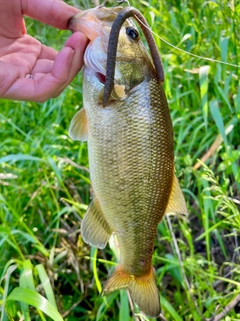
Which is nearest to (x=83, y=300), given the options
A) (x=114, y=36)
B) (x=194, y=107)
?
(x=194, y=107)

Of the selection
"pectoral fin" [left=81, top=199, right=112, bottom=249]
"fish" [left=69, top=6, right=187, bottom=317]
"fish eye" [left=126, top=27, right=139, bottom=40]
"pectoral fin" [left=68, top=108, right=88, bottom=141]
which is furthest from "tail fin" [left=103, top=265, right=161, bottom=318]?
"fish eye" [left=126, top=27, right=139, bottom=40]

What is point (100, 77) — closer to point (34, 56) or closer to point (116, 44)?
point (116, 44)

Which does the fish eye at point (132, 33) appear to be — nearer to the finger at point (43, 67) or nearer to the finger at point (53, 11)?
the finger at point (53, 11)

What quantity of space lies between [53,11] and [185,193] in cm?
112

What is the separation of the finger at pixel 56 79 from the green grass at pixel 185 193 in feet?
1.66

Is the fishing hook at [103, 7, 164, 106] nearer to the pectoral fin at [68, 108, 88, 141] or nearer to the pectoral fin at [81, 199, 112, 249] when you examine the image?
the pectoral fin at [68, 108, 88, 141]

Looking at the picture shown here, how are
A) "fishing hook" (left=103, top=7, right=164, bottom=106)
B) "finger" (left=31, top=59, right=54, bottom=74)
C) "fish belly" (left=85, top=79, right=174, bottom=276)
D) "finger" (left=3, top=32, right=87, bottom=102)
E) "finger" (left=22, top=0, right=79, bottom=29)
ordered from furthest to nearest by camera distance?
1. "finger" (left=31, top=59, right=54, bottom=74)
2. "finger" (left=22, top=0, right=79, bottom=29)
3. "finger" (left=3, top=32, right=87, bottom=102)
4. "fish belly" (left=85, top=79, right=174, bottom=276)
5. "fishing hook" (left=103, top=7, right=164, bottom=106)

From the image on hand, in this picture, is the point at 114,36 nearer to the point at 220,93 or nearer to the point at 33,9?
the point at 33,9

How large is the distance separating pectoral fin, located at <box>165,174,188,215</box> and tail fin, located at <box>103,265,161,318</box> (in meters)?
0.24

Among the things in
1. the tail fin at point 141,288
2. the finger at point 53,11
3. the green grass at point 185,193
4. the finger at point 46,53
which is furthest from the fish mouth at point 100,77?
the green grass at point 185,193

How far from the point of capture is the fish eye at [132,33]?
58.5 inches

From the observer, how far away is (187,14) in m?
2.69

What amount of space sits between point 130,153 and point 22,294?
0.61 meters

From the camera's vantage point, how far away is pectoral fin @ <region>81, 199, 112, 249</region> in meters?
1.57
